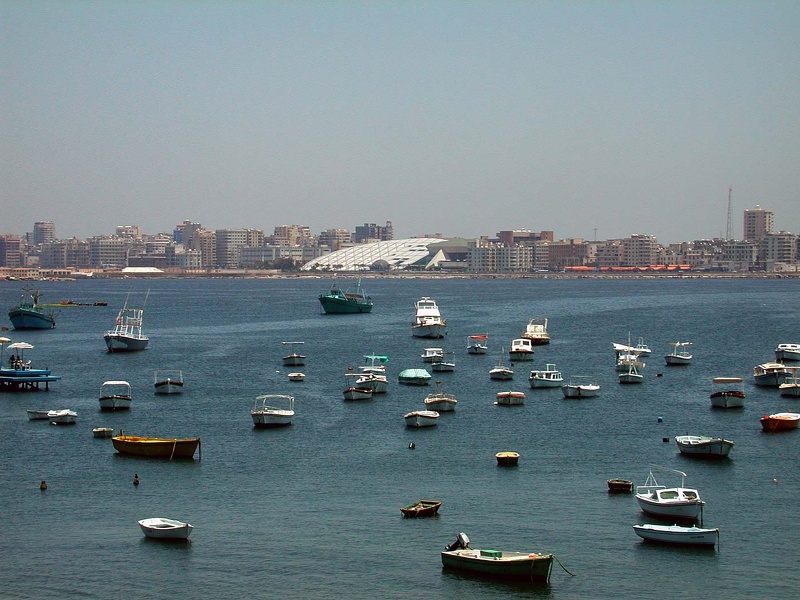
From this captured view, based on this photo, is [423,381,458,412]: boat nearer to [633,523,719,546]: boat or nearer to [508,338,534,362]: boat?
[633,523,719,546]: boat

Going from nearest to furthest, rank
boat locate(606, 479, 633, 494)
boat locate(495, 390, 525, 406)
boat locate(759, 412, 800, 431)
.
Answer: boat locate(606, 479, 633, 494) → boat locate(759, 412, 800, 431) → boat locate(495, 390, 525, 406)

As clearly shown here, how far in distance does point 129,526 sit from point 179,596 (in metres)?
5.37

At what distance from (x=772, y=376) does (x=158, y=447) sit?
3125 cm

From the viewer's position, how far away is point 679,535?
91.0ft

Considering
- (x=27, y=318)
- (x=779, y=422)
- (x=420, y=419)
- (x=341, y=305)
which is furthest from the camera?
(x=341, y=305)

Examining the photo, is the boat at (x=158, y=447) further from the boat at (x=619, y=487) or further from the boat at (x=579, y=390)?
the boat at (x=579, y=390)

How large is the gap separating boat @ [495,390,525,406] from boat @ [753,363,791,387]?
1323cm

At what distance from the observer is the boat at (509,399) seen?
162 ft

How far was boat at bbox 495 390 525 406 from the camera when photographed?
49.4 m

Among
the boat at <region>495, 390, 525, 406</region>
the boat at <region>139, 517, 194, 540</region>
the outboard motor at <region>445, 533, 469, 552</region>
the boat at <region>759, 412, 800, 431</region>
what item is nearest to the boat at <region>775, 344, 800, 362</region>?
the boat at <region>495, 390, 525, 406</region>

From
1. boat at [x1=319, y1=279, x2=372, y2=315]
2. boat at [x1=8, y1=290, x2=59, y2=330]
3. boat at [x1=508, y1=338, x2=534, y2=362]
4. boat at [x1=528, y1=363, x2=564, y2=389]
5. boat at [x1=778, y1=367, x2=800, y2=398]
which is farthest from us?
boat at [x1=319, y1=279, x2=372, y2=315]

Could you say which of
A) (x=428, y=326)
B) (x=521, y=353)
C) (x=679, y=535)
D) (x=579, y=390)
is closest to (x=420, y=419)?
A: (x=579, y=390)

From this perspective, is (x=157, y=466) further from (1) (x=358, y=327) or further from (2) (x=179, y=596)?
(1) (x=358, y=327)

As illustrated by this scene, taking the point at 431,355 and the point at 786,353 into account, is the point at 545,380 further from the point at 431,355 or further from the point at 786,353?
the point at 786,353
